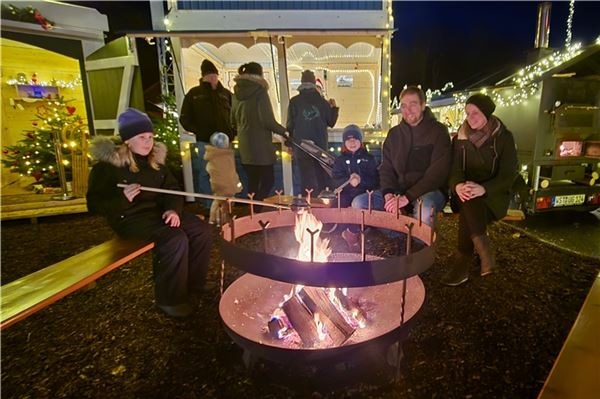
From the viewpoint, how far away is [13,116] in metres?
9.77

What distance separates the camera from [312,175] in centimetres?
544

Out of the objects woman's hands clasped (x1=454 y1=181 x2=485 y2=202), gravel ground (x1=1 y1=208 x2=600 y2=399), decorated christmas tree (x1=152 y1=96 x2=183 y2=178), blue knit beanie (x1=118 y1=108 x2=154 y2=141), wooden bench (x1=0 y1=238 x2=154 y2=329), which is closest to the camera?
gravel ground (x1=1 y1=208 x2=600 y2=399)

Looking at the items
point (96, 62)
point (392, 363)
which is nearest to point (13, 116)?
point (96, 62)

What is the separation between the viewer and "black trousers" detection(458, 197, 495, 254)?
3.08 m

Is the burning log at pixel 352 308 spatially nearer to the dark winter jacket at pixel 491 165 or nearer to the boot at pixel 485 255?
the boot at pixel 485 255

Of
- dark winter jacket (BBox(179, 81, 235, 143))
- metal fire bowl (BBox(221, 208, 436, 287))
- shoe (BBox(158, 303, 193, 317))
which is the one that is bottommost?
shoe (BBox(158, 303, 193, 317))

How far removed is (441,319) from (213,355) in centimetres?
182

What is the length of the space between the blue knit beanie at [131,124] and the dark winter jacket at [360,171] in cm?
247

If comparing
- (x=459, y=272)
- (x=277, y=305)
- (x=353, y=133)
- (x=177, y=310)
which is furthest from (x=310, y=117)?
(x=177, y=310)

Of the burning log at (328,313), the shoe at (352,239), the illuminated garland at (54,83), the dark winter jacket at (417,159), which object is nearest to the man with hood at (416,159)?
the dark winter jacket at (417,159)

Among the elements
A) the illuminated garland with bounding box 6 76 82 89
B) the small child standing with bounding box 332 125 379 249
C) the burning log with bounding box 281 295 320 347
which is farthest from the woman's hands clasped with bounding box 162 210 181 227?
the illuminated garland with bounding box 6 76 82 89

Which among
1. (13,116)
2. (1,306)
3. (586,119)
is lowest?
(1,306)

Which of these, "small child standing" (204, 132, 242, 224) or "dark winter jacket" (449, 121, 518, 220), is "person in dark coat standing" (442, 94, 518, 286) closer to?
"dark winter jacket" (449, 121, 518, 220)

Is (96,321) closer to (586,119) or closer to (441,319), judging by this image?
(441,319)
